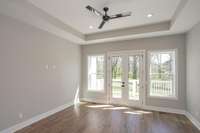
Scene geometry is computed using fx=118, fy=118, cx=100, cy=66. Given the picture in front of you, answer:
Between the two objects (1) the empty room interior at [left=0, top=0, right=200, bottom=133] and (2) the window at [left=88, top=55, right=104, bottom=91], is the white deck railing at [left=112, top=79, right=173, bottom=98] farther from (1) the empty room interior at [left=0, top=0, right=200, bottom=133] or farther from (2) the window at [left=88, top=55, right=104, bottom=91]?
(2) the window at [left=88, top=55, right=104, bottom=91]

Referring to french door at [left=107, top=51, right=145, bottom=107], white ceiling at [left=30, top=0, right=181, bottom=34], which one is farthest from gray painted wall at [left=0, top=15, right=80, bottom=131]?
french door at [left=107, top=51, right=145, bottom=107]

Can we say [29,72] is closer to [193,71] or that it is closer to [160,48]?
[160,48]

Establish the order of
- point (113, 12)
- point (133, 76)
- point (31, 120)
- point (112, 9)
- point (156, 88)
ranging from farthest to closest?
point (133, 76), point (156, 88), point (31, 120), point (113, 12), point (112, 9)

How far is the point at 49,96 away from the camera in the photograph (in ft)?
13.4

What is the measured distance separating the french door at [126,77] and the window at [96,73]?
1.32 feet

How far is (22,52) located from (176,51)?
4982mm

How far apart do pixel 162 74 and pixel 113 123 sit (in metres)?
2.65

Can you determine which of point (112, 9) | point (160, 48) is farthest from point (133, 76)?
point (112, 9)

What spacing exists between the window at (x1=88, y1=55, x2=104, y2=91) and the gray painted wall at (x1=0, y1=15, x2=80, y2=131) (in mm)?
1226

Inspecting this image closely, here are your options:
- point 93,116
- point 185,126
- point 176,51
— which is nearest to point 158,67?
point 176,51

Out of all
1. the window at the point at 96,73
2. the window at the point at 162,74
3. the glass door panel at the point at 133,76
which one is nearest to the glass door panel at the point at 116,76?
the glass door panel at the point at 133,76

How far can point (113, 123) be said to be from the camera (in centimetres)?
339

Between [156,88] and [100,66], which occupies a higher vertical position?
[100,66]

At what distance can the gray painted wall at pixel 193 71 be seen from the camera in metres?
3.17
